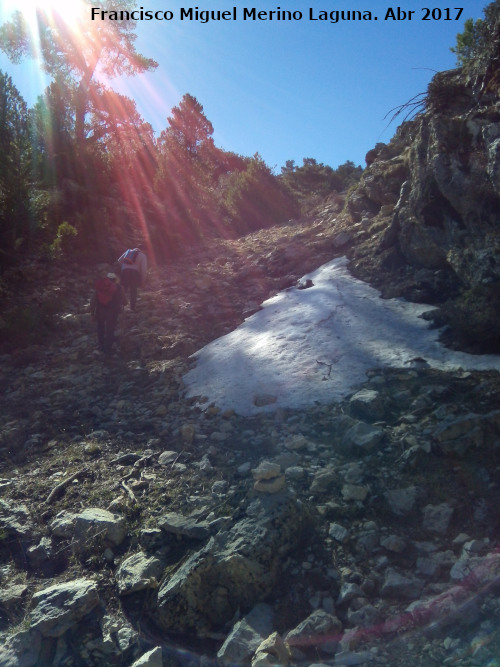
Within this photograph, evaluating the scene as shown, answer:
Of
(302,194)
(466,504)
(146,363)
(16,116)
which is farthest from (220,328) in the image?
(302,194)

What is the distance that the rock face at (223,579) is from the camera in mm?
3482

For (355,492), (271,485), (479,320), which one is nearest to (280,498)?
(271,485)

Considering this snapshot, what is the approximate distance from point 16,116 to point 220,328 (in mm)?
8711

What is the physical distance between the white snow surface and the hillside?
24 centimetres

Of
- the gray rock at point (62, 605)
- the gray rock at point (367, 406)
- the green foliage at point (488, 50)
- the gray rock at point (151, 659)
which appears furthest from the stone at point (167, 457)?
the green foliage at point (488, 50)

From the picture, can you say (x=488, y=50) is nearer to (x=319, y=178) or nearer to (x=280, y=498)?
(x=280, y=498)

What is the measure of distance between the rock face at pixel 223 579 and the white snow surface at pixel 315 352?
7.29 feet

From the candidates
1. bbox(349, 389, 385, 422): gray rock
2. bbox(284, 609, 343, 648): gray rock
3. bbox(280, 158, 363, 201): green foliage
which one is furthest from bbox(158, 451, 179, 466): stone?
bbox(280, 158, 363, 201): green foliage

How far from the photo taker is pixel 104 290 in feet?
27.4

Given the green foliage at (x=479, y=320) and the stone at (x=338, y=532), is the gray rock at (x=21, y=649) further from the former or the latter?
the green foliage at (x=479, y=320)

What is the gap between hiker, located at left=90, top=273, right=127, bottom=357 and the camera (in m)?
8.36

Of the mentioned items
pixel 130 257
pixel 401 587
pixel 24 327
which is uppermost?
pixel 130 257

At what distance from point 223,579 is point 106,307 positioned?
5.66 meters

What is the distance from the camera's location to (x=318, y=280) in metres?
9.85
